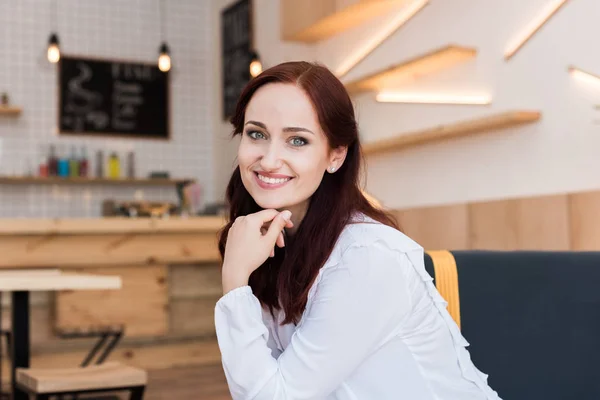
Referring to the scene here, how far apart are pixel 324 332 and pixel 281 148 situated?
34 centimetres

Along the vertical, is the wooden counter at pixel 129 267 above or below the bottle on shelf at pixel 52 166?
below

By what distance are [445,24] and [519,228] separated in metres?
1.25

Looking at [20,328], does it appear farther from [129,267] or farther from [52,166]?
[52,166]

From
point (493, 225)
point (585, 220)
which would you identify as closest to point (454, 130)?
point (493, 225)

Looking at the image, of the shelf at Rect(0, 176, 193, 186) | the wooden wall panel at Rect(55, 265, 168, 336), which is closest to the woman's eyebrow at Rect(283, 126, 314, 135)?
the wooden wall panel at Rect(55, 265, 168, 336)

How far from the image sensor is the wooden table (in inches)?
91.2

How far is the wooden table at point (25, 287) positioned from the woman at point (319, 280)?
1.08 m

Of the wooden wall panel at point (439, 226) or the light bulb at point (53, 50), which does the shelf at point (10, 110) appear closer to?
the light bulb at point (53, 50)

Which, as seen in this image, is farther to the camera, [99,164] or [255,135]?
[99,164]

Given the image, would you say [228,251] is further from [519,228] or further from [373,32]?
[373,32]

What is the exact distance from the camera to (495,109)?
358 centimetres

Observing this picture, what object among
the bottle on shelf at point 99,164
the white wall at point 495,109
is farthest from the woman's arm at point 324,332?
the bottle on shelf at point 99,164

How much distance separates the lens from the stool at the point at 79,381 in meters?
2.32

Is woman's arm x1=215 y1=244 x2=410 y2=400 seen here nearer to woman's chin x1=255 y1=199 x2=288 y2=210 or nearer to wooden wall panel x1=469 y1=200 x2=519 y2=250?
woman's chin x1=255 y1=199 x2=288 y2=210
